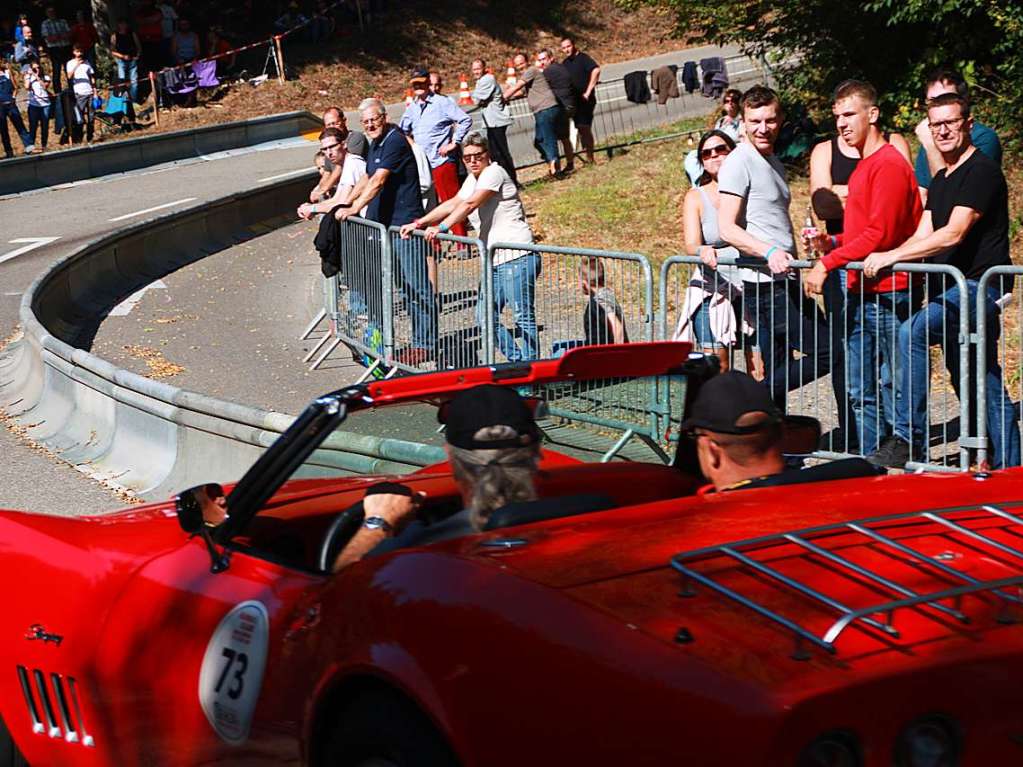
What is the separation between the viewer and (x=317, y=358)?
1347 cm

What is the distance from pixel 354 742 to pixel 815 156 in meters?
6.51

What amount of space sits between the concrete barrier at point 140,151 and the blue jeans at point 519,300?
19072mm

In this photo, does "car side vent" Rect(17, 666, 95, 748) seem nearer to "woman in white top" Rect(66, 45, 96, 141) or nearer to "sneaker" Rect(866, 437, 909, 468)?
"sneaker" Rect(866, 437, 909, 468)

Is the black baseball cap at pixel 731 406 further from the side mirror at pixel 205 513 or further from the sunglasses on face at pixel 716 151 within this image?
the sunglasses on face at pixel 716 151

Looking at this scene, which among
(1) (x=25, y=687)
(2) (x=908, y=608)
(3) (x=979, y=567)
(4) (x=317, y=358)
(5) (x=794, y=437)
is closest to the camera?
(2) (x=908, y=608)

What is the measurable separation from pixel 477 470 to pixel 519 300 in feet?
20.3

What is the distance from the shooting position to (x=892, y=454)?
25.7 ft

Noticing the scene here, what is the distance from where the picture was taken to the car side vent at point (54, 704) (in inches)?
171

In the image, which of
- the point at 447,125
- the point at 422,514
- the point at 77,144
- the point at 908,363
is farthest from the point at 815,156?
the point at 77,144

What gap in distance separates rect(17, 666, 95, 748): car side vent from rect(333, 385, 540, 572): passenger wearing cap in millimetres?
1003

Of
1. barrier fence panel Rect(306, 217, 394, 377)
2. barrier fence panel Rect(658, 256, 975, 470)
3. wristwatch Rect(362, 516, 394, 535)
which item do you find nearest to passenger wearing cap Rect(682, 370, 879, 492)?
wristwatch Rect(362, 516, 394, 535)

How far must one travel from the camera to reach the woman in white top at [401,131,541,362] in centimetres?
1002

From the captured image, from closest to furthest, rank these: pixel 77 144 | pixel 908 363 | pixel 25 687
Answer: pixel 25 687, pixel 908 363, pixel 77 144

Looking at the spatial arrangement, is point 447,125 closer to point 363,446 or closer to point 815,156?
point 815,156
